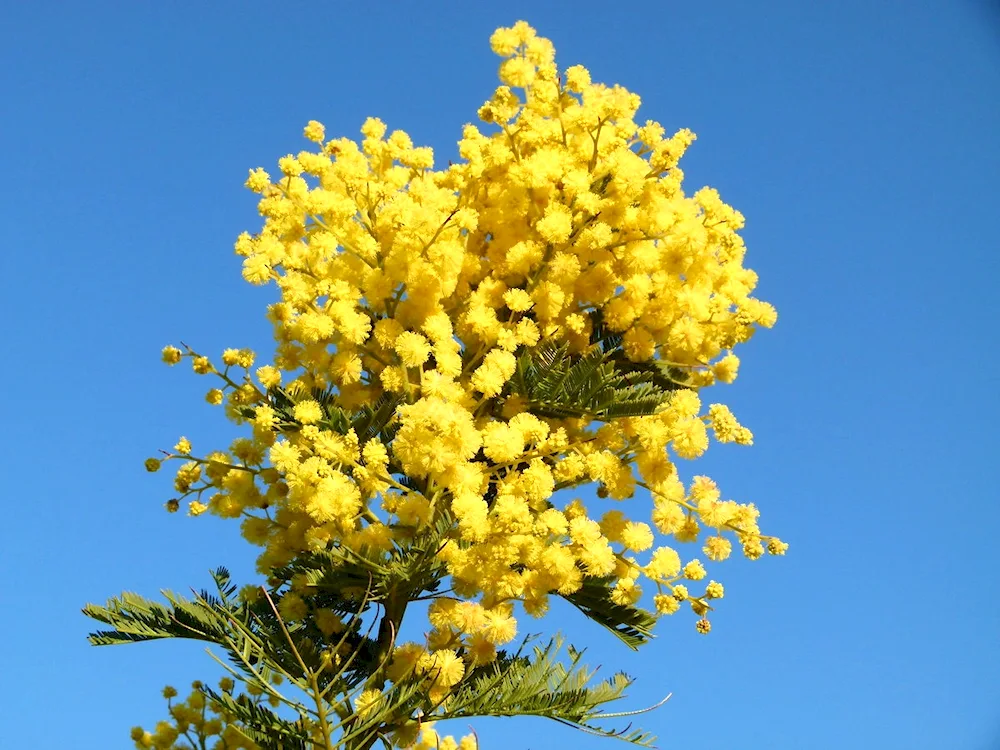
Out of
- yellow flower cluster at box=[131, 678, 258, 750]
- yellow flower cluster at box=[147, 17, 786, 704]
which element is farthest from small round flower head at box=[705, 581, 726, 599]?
yellow flower cluster at box=[131, 678, 258, 750]

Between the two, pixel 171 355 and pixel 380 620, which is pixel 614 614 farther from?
pixel 171 355

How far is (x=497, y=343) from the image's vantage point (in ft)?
19.4

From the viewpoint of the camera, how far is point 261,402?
620 cm

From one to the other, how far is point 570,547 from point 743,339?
1745mm

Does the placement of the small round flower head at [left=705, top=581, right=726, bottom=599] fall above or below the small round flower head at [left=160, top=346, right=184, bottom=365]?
below

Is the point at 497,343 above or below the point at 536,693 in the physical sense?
above

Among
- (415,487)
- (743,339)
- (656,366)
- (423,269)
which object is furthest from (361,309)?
(743,339)

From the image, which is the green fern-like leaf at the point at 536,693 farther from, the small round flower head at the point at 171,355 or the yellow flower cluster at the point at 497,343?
the small round flower head at the point at 171,355

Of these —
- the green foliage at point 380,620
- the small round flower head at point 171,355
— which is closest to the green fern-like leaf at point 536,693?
the green foliage at point 380,620

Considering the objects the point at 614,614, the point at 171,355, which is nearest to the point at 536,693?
the point at 614,614

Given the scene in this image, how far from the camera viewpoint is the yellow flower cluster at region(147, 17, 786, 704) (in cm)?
557

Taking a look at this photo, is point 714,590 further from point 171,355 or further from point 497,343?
point 171,355

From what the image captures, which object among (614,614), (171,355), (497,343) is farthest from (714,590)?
(171,355)

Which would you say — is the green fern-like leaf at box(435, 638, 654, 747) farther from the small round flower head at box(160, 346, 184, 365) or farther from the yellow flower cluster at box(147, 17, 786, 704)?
the small round flower head at box(160, 346, 184, 365)
